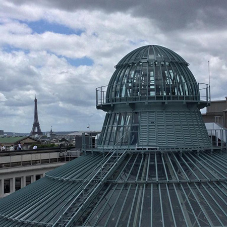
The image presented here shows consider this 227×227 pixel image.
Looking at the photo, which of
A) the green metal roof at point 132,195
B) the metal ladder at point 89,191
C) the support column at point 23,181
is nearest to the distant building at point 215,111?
the support column at point 23,181

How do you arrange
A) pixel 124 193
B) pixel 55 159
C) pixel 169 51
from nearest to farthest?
1. pixel 124 193
2. pixel 169 51
3. pixel 55 159

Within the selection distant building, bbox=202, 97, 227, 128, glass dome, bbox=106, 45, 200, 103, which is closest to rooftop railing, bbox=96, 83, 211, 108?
glass dome, bbox=106, 45, 200, 103

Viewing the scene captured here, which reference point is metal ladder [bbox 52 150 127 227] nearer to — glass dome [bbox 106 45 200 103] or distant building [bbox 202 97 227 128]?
glass dome [bbox 106 45 200 103]

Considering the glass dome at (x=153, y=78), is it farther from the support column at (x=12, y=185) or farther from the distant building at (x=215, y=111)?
the support column at (x=12, y=185)

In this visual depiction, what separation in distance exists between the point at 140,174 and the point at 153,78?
24.5 feet

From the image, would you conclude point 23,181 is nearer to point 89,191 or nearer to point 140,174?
point 89,191

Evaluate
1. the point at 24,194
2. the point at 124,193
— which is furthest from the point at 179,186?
the point at 24,194

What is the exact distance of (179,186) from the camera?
766 inches

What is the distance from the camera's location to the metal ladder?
18023mm

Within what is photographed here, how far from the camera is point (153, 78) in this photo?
81.8 feet

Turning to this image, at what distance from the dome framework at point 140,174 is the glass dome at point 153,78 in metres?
0.09

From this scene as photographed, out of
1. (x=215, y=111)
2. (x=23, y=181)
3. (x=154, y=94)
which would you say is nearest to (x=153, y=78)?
(x=154, y=94)

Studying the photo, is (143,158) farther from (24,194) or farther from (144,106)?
(24,194)

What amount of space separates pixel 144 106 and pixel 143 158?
4.19m
